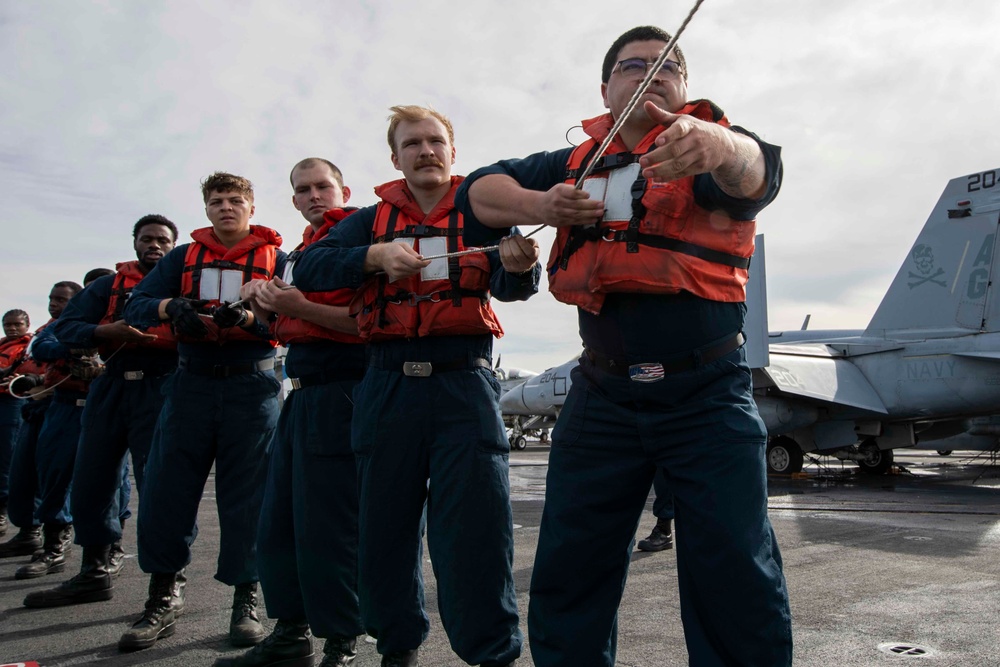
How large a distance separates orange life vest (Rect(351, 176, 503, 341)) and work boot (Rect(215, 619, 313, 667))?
1330 millimetres

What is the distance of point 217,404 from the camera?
3891mm

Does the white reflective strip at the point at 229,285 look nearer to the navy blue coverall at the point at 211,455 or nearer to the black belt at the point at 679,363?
the navy blue coverall at the point at 211,455

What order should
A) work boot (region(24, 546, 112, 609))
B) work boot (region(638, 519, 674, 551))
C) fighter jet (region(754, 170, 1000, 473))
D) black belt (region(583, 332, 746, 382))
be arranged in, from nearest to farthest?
black belt (region(583, 332, 746, 382)), work boot (region(24, 546, 112, 609)), work boot (region(638, 519, 674, 551)), fighter jet (region(754, 170, 1000, 473))

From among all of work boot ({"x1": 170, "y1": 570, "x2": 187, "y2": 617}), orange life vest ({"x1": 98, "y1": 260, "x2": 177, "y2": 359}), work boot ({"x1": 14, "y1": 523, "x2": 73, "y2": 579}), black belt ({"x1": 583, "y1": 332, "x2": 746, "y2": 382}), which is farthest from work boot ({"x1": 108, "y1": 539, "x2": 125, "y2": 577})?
black belt ({"x1": 583, "y1": 332, "x2": 746, "y2": 382})

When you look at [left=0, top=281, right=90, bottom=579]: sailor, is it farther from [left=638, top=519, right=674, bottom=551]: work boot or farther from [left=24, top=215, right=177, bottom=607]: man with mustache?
[left=638, top=519, right=674, bottom=551]: work boot

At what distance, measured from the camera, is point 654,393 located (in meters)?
1.98

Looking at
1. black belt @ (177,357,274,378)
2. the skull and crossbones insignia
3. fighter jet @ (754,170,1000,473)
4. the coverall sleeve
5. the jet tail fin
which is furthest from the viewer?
the skull and crossbones insignia

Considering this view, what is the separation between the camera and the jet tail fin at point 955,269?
44.7 ft

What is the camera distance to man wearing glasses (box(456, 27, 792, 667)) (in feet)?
6.09

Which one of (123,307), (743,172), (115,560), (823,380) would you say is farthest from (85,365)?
(823,380)

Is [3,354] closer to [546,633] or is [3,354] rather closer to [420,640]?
[420,640]

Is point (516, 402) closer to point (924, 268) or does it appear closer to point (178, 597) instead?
point (924, 268)

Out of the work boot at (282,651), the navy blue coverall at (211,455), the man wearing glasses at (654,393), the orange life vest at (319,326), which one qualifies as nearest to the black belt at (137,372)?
the navy blue coverall at (211,455)

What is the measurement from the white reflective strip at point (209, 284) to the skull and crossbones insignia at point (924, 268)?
13.8 meters
